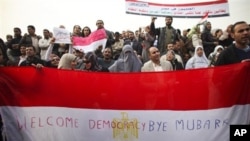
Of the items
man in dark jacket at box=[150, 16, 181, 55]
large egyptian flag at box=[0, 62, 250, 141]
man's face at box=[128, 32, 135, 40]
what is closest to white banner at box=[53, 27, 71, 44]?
man's face at box=[128, 32, 135, 40]

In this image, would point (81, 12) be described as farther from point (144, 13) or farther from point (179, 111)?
point (179, 111)

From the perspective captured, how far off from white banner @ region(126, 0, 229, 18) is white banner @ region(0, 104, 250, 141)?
9.68ft

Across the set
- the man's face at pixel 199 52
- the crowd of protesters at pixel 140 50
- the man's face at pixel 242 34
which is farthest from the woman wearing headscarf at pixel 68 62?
the man's face at pixel 199 52

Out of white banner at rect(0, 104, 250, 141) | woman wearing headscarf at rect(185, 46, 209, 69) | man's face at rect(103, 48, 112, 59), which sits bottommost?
white banner at rect(0, 104, 250, 141)

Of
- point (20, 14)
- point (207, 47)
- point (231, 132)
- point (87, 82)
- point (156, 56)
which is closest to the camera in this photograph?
point (231, 132)

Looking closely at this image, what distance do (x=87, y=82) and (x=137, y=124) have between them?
0.51m

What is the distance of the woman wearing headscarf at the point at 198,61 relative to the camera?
15.8 ft

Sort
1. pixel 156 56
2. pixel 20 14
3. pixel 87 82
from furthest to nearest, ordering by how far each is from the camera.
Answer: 1. pixel 20 14
2. pixel 156 56
3. pixel 87 82

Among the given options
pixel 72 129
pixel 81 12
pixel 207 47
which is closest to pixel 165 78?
pixel 72 129

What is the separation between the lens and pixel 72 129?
117 inches

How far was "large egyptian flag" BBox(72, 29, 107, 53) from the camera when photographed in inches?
189

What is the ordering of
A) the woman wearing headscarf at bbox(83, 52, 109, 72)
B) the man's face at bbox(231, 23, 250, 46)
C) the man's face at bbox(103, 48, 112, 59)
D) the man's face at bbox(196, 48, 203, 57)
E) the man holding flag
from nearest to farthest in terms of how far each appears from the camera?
the man's face at bbox(231, 23, 250, 46) < the woman wearing headscarf at bbox(83, 52, 109, 72) < the man's face at bbox(103, 48, 112, 59) < the man's face at bbox(196, 48, 203, 57) < the man holding flag

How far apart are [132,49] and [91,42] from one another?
0.62m

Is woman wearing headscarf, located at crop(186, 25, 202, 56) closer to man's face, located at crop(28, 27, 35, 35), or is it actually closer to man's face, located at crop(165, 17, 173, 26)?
man's face, located at crop(165, 17, 173, 26)
